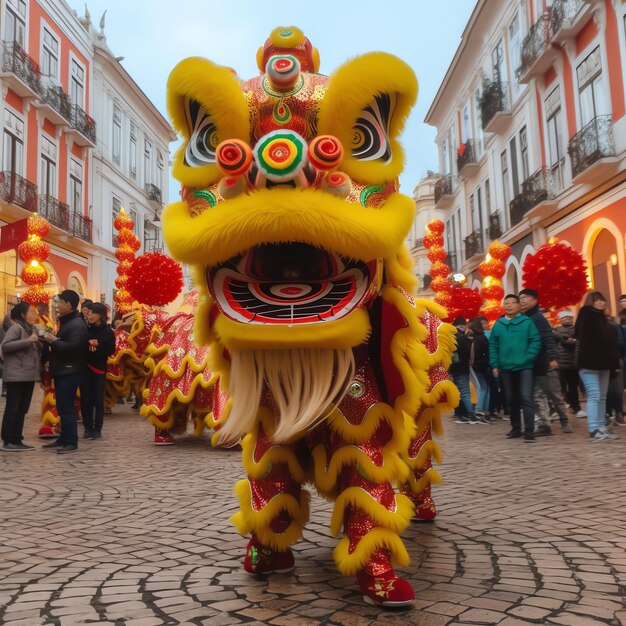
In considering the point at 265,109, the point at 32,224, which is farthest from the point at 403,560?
the point at 32,224

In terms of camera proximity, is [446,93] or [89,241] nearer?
[89,241]

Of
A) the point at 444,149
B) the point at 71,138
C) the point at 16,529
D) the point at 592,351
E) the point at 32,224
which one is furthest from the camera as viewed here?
the point at 444,149

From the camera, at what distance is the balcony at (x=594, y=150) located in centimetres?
1486

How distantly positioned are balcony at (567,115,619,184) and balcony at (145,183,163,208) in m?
21.2

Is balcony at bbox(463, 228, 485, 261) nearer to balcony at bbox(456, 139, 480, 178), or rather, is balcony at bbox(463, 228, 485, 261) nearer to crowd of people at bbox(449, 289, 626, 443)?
balcony at bbox(456, 139, 480, 178)

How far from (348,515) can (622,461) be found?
4.24 meters

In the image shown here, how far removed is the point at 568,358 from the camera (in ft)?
32.9

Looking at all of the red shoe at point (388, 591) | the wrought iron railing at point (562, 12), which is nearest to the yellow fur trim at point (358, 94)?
the red shoe at point (388, 591)

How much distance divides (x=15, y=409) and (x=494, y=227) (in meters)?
19.4

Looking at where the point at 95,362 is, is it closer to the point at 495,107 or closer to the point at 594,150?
the point at 594,150

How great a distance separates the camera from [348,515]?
2.68 m

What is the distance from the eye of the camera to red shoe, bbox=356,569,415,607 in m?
2.48

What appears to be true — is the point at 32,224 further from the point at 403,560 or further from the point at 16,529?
the point at 403,560

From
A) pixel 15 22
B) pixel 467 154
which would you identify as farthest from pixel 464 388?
pixel 467 154
